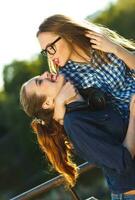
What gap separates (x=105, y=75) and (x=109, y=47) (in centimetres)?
13

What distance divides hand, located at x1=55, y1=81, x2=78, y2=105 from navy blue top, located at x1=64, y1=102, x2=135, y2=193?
4cm

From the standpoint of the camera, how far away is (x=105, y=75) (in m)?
2.64

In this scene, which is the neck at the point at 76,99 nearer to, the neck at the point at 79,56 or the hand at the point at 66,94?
the hand at the point at 66,94

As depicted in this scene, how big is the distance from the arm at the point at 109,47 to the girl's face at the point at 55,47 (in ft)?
0.36

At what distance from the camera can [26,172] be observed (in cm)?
3234

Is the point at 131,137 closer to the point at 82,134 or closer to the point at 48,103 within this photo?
the point at 82,134

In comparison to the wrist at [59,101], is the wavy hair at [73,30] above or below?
above

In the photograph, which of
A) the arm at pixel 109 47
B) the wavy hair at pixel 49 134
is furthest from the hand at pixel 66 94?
the arm at pixel 109 47

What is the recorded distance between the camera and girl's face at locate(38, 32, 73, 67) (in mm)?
2592

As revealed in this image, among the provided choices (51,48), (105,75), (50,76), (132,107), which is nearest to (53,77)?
(50,76)

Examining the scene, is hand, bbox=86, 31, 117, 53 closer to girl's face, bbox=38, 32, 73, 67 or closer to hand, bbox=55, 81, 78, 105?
girl's face, bbox=38, 32, 73, 67

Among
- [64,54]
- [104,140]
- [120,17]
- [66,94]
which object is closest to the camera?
[104,140]

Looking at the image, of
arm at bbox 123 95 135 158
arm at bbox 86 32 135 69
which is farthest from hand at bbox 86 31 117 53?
arm at bbox 123 95 135 158

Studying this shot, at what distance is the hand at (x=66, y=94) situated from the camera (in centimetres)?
251
